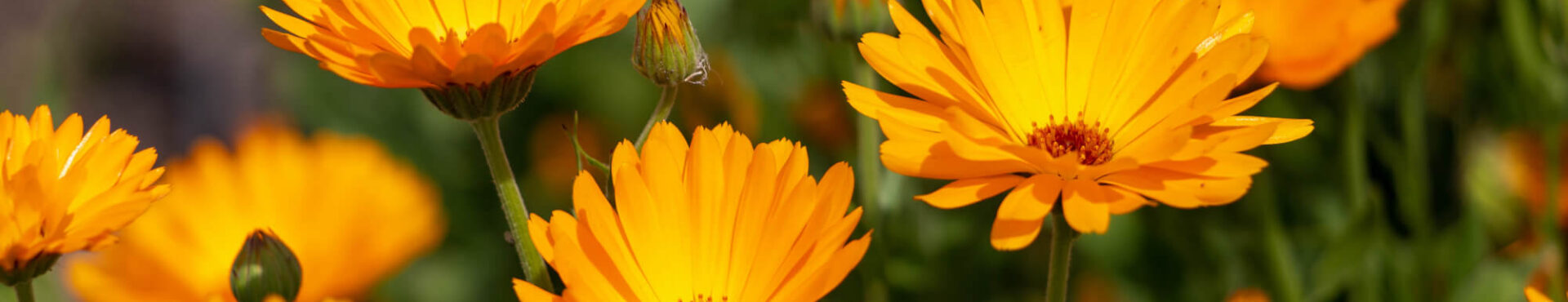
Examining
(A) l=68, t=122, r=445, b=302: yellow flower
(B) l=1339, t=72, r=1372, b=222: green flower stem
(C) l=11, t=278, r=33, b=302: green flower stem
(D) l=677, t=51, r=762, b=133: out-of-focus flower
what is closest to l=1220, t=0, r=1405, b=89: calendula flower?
(B) l=1339, t=72, r=1372, b=222: green flower stem

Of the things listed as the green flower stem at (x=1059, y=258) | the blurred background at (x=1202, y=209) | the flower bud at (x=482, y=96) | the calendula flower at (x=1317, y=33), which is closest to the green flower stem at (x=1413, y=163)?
the blurred background at (x=1202, y=209)

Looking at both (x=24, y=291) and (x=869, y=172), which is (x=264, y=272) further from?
(x=869, y=172)

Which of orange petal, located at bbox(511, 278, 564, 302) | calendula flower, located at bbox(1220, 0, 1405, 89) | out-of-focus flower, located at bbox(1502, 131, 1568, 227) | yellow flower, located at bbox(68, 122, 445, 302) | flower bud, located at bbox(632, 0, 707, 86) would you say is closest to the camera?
orange petal, located at bbox(511, 278, 564, 302)

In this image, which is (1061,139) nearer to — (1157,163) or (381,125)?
(1157,163)

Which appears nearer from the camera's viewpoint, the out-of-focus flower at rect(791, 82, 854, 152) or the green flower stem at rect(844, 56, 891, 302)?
the green flower stem at rect(844, 56, 891, 302)

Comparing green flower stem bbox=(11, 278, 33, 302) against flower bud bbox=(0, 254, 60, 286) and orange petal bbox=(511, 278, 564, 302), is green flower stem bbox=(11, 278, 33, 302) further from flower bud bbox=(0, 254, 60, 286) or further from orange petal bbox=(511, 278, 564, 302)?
orange petal bbox=(511, 278, 564, 302)

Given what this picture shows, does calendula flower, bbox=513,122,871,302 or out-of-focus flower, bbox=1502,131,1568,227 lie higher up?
calendula flower, bbox=513,122,871,302
